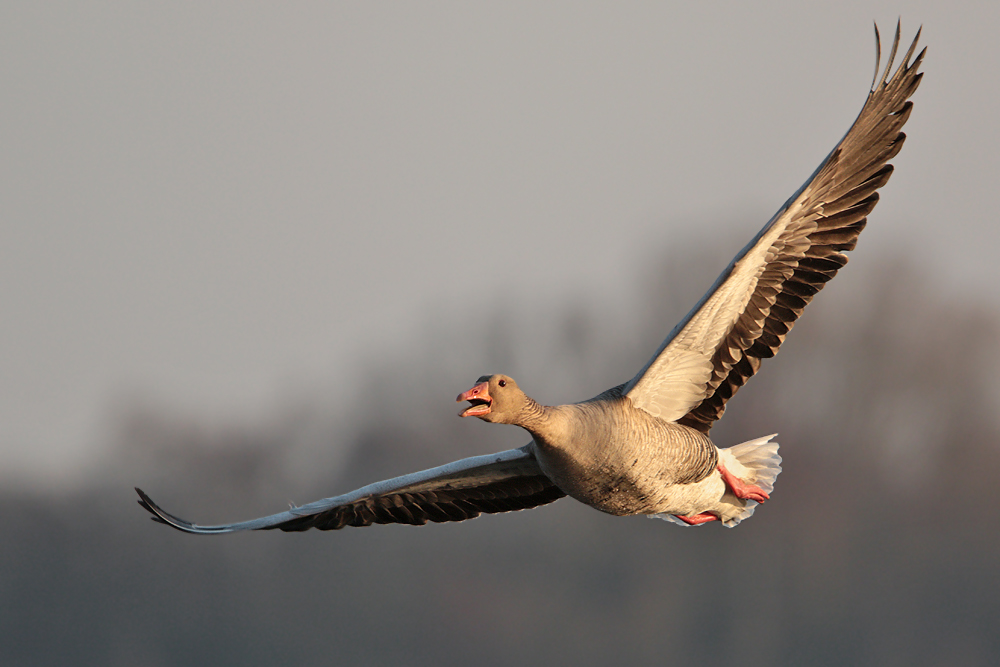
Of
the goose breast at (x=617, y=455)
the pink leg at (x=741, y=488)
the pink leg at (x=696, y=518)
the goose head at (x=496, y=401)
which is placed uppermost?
the goose head at (x=496, y=401)

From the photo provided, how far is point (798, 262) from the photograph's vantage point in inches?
357

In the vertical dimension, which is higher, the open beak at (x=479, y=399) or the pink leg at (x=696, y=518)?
the open beak at (x=479, y=399)

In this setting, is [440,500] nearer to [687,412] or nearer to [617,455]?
[687,412]

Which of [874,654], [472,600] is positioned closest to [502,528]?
[472,600]

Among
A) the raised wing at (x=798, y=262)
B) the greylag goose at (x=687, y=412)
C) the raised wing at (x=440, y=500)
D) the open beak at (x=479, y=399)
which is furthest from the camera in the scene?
the raised wing at (x=440, y=500)

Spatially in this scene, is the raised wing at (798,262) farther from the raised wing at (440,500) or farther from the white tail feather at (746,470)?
the raised wing at (440,500)

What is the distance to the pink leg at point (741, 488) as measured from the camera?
967 centimetres

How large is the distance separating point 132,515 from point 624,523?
24.3 m

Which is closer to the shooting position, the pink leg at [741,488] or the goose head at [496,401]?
the goose head at [496,401]

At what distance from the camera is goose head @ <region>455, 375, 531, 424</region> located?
7.37 metres

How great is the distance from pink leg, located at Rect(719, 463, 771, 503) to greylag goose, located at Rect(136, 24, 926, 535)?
12mm

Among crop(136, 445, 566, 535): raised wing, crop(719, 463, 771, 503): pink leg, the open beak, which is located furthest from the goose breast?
crop(136, 445, 566, 535): raised wing

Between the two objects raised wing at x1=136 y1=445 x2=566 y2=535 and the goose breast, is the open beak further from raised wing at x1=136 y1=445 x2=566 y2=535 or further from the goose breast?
raised wing at x1=136 y1=445 x2=566 y2=535

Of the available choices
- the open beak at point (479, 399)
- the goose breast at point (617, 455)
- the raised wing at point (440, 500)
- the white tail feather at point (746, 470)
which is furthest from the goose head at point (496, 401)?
the white tail feather at point (746, 470)
